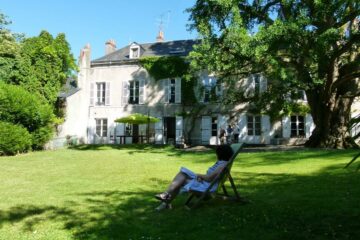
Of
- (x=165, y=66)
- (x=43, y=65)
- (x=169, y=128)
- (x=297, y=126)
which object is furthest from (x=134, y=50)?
(x=297, y=126)

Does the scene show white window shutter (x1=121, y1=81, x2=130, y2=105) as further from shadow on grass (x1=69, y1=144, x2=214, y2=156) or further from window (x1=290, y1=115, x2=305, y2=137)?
window (x1=290, y1=115, x2=305, y2=137)

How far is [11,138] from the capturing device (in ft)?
61.9

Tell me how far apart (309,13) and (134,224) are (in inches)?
583

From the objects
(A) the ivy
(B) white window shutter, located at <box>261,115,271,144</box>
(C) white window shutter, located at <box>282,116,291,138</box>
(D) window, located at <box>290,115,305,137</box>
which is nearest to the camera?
(C) white window shutter, located at <box>282,116,291,138</box>

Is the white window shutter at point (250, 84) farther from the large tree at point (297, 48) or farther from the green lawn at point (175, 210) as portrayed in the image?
the green lawn at point (175, 210)

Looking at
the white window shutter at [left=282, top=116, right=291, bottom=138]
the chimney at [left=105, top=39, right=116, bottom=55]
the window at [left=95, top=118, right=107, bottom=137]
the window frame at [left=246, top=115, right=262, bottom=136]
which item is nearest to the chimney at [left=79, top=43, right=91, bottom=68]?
the chimney at [left=105, top=39, right=116, bottom=55]

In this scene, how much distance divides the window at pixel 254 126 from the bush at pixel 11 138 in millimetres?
14889

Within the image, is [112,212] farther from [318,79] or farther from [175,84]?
[175,84]

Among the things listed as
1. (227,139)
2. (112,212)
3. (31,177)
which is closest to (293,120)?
(227,139)

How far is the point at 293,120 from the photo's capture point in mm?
27141

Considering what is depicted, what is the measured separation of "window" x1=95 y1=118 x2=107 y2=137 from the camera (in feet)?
100

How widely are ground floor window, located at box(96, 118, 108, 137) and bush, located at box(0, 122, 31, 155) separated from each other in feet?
34.6

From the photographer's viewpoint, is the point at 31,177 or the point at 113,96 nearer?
the point at 31,177

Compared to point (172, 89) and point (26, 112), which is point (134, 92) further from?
point (26, 112)
